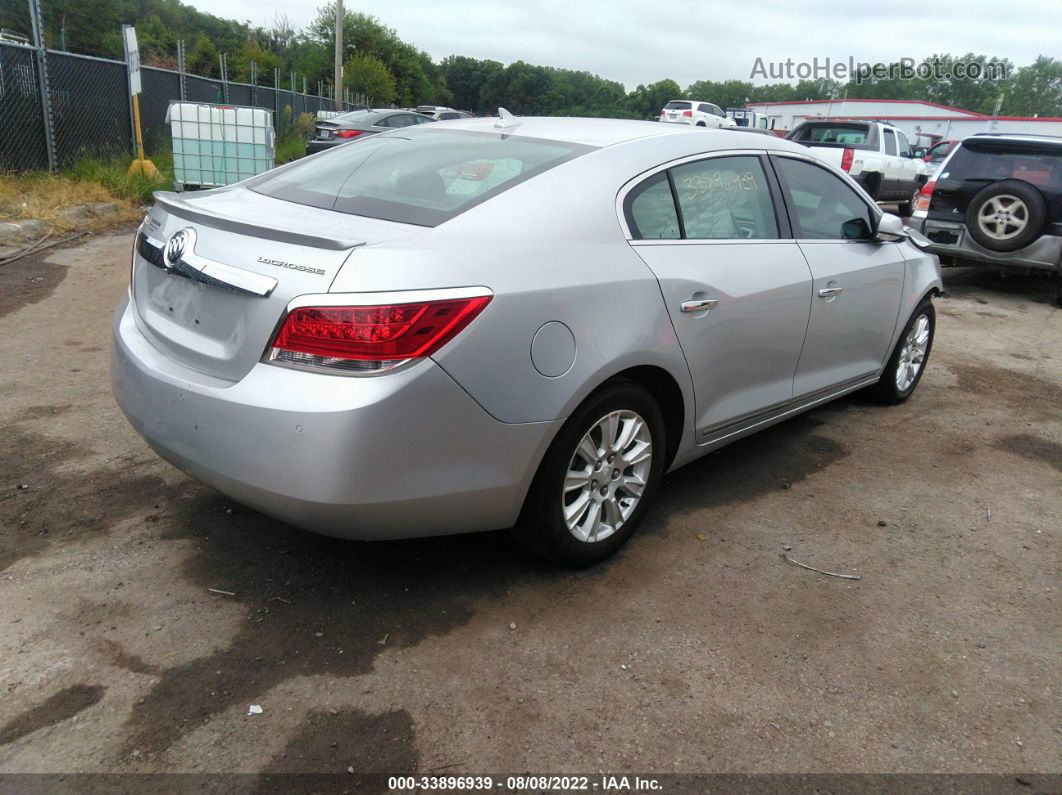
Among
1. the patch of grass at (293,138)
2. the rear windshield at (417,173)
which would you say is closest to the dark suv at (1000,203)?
the rear windshield at (417,173)

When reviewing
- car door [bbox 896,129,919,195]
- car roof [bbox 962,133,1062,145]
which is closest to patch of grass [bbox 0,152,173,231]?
→ car roof [bbox 962,133,1062,145]

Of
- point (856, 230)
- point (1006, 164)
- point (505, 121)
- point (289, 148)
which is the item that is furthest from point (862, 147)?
point (505, 121)

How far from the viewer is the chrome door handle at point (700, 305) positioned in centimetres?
325

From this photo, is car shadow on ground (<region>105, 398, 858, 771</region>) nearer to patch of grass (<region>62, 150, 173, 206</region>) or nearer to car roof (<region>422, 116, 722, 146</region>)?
car roof (<region>422, 116, 722, 146</region>)

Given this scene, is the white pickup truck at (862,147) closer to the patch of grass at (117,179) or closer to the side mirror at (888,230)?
the patch of grass at (117,179)

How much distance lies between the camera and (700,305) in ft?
10.8

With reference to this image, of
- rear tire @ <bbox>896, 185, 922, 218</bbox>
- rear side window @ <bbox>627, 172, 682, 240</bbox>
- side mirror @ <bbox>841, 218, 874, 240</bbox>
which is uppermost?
rear side window @ <bbox>627, 172, 682, 240</bbox>

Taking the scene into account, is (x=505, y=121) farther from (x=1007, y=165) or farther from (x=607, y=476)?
(x=1007, y=165)

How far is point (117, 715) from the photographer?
232 cm

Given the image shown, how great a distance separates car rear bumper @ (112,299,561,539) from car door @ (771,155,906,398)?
1.96 m

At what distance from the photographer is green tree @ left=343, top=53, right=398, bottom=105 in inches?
2256

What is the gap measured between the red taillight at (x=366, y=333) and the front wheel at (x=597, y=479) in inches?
25.2

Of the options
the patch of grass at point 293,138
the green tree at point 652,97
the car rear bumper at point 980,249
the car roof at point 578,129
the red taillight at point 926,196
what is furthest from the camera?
the green tree at point 652,97

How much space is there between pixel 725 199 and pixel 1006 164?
683 centimetres
